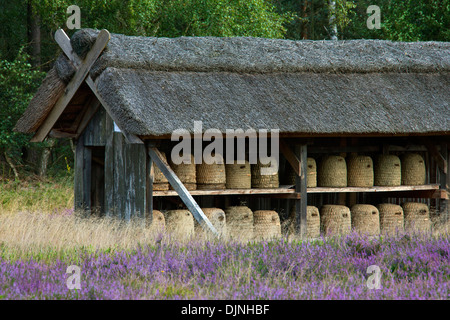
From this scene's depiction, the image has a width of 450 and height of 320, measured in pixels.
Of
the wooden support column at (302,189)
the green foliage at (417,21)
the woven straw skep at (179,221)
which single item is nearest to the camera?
the woven straw skep at (179,221)

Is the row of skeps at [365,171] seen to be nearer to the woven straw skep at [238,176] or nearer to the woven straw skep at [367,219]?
the woven straw skep at [367,219]

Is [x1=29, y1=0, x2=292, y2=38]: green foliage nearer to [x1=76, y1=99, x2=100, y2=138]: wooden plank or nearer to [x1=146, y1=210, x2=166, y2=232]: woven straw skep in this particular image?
[x1=76, y1=99, x2=100, y2=138]: wooden plank

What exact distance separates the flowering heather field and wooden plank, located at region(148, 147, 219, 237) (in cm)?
77

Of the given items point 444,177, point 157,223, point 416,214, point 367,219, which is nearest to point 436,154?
point 444,177

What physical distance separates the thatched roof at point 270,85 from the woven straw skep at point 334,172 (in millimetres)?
1207

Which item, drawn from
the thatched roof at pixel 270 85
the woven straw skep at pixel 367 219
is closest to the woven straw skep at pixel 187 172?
the thatched roof at pixel 270 85

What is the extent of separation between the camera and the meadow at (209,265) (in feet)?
20.7

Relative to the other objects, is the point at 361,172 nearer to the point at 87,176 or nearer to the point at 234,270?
the point at 87,176

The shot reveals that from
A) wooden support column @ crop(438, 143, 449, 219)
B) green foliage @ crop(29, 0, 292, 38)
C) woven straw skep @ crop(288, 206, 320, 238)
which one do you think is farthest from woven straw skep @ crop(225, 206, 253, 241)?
green foliage @ crop(29, 0, 292, 38)

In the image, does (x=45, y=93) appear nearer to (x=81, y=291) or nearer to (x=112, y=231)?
(x=112, y=231)

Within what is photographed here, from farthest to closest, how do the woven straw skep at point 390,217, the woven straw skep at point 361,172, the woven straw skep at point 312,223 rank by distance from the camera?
the woven straw skep at point 390,217, the woven straw skep at point 361,172, the woven straw skep at point 312,223

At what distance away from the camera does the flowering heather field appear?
6273mm

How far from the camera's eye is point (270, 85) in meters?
11.6

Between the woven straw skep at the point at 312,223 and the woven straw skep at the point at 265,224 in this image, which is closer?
the woven straw skep at the point at 265,224
